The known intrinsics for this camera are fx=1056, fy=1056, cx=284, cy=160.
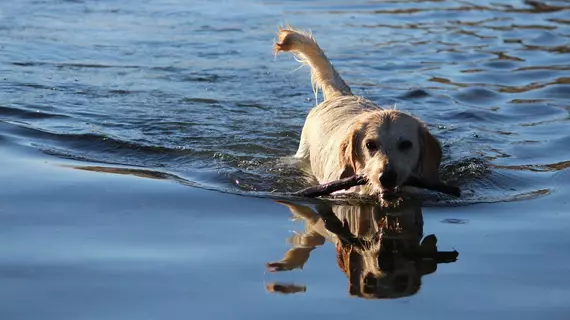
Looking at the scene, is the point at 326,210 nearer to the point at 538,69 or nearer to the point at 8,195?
the point at 8,195

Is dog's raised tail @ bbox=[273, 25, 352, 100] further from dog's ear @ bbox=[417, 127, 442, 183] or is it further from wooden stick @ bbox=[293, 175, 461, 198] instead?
wooden stick @ bbox=[293, 175, 461, 198]

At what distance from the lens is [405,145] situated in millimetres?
6871

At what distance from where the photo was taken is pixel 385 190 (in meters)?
6.78

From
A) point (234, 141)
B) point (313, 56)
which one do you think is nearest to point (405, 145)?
point (313, 56)

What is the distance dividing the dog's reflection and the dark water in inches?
4.5

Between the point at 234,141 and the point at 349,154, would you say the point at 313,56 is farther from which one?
the point at 349,154

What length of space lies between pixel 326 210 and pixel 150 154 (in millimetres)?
2116

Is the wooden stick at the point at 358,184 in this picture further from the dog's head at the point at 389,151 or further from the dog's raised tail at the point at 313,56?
the dog's raised tail at the point at 313,56

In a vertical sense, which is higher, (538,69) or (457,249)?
(538,69)

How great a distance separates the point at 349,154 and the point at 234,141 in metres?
2.43

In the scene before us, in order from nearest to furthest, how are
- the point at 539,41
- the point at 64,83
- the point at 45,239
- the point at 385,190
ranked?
the point at 45,239, the point at 385,190, the point at 64,83, the point at 539,41

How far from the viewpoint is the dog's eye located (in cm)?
685

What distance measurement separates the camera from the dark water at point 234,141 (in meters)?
5.33

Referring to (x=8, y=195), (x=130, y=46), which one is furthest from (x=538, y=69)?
(x=8, y=195)
